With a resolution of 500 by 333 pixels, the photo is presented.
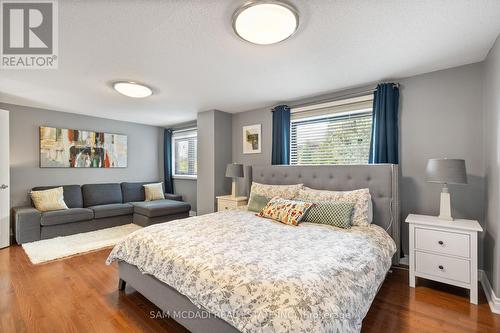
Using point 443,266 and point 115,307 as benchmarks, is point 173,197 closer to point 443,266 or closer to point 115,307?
point 115,307

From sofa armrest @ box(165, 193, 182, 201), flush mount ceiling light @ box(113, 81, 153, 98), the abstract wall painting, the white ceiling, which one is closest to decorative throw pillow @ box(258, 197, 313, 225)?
the white ceiling

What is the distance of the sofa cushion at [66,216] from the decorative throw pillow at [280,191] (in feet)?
10.3

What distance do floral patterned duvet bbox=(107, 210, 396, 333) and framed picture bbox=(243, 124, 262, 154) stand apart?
218cm

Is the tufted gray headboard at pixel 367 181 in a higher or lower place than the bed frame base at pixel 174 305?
higher

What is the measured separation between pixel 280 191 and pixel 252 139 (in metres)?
1.51

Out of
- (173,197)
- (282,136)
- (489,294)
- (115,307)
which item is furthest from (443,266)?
(173,197)

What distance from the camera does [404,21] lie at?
1784mm

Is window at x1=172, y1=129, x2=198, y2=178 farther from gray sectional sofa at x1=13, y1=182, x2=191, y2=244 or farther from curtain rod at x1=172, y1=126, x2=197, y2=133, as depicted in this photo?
gray sectional sofa at x1=13, y1=182, x2=191, y2=244

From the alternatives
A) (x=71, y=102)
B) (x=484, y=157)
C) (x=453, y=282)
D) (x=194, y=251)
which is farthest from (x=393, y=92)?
(x=71, y=102)

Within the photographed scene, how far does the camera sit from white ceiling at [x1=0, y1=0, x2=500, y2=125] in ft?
5.51

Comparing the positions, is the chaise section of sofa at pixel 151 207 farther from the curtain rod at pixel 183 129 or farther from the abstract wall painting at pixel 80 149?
the curtain rod at pixel 183 129

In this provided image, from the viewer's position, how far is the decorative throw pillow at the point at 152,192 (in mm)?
5444

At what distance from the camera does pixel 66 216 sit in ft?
13.1

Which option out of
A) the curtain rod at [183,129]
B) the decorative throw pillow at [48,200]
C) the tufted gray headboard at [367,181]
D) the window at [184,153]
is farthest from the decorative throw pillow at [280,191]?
the decorative throw pillow at [48,200]
